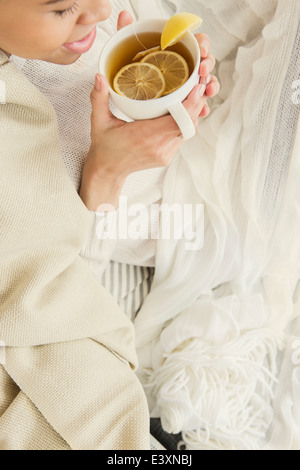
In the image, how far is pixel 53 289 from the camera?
0.88 m

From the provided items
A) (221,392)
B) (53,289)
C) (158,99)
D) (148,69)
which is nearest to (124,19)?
(148,69)

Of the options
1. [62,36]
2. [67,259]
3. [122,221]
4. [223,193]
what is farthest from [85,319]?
[62,36]

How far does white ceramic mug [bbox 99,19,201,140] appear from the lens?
0.71 m

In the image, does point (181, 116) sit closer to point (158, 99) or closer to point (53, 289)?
point (158, 99)

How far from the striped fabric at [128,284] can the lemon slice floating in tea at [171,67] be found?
51cm

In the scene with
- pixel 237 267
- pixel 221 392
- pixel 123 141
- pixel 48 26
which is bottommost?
pixel 221 392

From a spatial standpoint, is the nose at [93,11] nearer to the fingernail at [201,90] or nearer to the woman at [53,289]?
the woman at [53,289]

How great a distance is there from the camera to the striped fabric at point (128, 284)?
1130 mm

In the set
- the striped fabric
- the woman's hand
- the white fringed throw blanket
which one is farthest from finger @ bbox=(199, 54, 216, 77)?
the striped fabric

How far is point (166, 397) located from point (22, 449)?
332 mm

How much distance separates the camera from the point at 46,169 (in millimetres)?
856

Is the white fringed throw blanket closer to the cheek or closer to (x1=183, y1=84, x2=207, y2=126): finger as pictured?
(x1=183, y1=84, x2=207, y2=126): finger

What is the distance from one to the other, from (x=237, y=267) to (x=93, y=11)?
0.61 metres

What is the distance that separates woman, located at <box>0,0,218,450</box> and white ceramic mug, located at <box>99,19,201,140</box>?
30 mm
